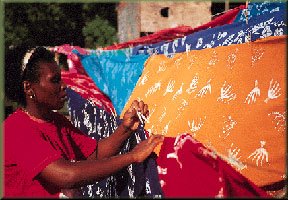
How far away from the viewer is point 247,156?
191 cm

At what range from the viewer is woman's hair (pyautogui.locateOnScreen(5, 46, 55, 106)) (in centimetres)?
181

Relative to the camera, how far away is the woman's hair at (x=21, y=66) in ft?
5.93

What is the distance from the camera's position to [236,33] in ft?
8.36

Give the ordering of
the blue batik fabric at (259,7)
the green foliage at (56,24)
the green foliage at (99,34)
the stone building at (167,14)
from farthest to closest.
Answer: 1. the green foliage at (56,24)
2. the green foliage at (99,34)
3. the stone building at (167,14)
4. the blue batik fabric at (259,7)

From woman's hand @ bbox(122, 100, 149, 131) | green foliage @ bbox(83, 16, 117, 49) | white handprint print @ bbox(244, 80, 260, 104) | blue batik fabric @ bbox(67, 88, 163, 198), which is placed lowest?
blue batik fabric @ bbox(67, 88, 163, 198)

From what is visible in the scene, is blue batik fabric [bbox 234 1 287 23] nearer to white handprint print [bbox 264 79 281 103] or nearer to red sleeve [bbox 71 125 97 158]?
→ white handprint print [bbox 264 79 281 103]

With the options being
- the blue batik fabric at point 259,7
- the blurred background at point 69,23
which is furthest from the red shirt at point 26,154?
the blurred background at point 69,23

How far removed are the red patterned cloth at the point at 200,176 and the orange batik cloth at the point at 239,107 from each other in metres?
0.20

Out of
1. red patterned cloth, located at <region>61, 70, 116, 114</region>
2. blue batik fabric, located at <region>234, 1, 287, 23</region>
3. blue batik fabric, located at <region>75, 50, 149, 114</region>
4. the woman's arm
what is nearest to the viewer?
the woman's arm

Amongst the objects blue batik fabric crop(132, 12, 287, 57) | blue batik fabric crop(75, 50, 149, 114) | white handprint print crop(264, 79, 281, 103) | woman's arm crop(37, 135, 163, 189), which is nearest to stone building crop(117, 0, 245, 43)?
blue batik fabric crop(75, 50, 149, 114)

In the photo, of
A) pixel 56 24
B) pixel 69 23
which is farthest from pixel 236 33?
pixel 69 23

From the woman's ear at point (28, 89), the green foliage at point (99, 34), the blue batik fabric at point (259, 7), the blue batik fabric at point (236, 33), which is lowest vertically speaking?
the woman's ear at point (28, 89)

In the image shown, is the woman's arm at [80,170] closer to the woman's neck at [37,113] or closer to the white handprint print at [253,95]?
the woman's neck at [37,113]

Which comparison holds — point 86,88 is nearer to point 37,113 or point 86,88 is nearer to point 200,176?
point 37,113
